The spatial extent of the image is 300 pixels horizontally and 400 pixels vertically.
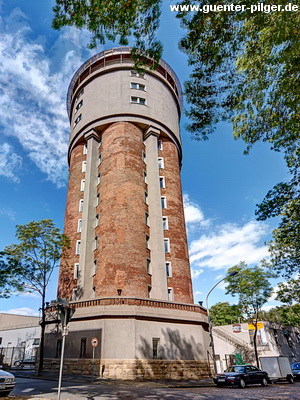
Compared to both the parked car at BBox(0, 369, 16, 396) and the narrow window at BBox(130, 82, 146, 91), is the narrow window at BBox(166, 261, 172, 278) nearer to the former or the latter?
the parked car at BBox(0, 369, 16, 396)

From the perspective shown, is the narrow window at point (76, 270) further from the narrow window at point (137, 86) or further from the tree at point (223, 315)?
the tree at point (223, 315)

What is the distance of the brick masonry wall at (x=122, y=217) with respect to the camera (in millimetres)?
24453

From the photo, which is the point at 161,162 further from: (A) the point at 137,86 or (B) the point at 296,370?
(B) the point at 296,370

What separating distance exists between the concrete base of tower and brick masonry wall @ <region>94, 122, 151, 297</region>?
2526 mm

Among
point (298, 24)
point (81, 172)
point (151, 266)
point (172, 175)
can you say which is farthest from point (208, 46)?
point (81, 172)

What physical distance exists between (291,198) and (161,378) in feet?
52.1

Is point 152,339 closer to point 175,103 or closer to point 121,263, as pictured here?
point 121,263

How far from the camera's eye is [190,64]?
34.3 ft

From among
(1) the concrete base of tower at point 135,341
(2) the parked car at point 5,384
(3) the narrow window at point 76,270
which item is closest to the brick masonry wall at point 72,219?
(3) the narrow window at point 76,270

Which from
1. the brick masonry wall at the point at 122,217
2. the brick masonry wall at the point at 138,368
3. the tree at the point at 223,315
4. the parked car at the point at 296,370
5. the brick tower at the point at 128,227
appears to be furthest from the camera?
the tree at the point at 223,315

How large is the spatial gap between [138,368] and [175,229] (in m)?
13.5

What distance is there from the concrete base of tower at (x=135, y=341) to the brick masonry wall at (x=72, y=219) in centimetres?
438

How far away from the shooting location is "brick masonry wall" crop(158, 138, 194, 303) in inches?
1061

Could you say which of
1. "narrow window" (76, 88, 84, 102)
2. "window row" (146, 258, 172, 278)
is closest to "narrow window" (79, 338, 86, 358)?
"window row" (146, 258, 172, 278)
